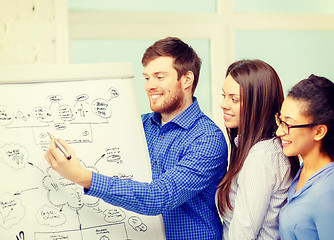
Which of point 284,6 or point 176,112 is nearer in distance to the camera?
point 176,112

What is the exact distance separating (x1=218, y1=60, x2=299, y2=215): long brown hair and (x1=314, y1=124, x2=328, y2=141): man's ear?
20 centimetres

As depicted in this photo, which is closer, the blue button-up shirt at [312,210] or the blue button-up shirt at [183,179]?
the blue button-up shirt at [312,210]

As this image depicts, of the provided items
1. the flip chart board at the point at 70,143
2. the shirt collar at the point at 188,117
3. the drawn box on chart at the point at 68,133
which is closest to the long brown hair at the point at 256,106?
the shirt collar at the point at 188,117

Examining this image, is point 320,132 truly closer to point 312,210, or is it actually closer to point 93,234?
point 312,210

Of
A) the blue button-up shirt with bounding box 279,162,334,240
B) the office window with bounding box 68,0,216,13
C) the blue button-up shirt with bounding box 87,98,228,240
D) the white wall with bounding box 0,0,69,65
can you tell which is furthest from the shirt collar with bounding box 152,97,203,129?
the office window with bounding box 68,0,216,13

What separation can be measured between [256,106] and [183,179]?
0.37 m

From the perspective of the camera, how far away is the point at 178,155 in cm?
181

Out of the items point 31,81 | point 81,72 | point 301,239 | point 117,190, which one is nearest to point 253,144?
point 301,239

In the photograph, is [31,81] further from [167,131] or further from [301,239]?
[301,239]

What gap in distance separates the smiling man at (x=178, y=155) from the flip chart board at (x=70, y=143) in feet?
0.44

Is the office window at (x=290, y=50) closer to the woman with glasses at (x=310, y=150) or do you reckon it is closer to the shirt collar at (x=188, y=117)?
the shirt collar at (x=188, y=117)

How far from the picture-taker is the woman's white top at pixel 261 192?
5.25ft

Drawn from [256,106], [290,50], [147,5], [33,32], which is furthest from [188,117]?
[290,50]

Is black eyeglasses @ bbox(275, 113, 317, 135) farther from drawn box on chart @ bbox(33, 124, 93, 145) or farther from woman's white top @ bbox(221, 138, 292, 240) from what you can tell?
drawn box on chart @ bbox(33, 124, 93, 145)
